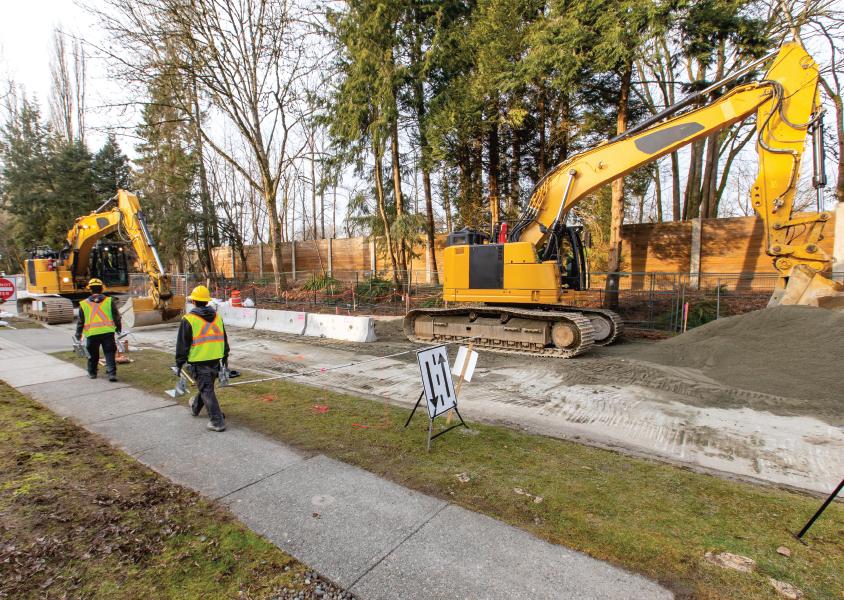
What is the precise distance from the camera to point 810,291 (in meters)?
8.27

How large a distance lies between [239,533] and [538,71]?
15332mm

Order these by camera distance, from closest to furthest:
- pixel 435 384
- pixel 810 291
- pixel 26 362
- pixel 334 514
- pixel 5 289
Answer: pixel 334 514 → pixel 435 384 → pixel 810 291 → pixel 26 362 → pixel 5 289

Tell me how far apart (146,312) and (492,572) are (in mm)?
Result: 15031

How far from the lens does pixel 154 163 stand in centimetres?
2725

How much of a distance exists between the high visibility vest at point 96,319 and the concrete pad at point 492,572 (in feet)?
23.1

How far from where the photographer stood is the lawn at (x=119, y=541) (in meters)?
2.50

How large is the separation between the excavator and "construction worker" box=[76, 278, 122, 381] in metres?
7.01

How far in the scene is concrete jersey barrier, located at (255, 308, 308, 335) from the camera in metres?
13.0

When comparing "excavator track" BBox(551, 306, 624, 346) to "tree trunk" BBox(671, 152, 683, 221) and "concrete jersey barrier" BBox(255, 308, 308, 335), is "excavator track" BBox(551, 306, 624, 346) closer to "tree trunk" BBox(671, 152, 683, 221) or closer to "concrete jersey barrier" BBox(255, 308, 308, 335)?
"concrete jersey barrier" BBox(255, 308, 308, 335)

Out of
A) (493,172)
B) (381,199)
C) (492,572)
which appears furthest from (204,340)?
(493,172)

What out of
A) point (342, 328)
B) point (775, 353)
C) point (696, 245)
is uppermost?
point (696, 245)

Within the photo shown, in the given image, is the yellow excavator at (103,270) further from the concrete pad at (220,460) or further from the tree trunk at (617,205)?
the tree trunk at (617,205)

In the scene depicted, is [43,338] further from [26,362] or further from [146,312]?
[26,362]

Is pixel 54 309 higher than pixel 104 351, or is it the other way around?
pixel 54 309
